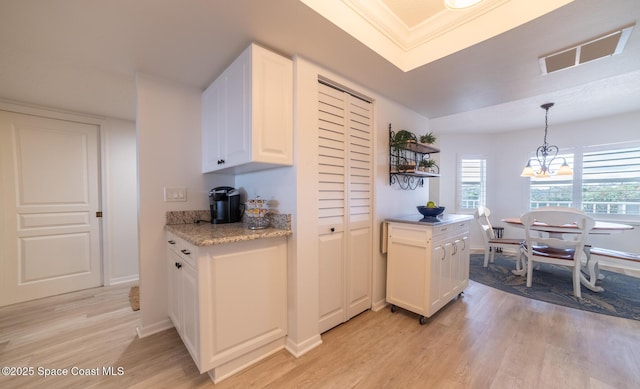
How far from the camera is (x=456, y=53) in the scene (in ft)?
5.55

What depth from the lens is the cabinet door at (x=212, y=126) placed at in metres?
1.90

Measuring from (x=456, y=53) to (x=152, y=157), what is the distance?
2.58m

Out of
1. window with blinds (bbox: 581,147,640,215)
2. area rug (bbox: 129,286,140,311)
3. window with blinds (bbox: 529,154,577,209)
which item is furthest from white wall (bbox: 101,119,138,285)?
window with blinds (bbox: 581,147,640,215)

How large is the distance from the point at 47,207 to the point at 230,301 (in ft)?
9.54

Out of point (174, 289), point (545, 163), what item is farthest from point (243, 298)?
point (545, 163)

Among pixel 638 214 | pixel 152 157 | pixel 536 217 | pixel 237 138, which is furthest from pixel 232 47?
pixel 638 214

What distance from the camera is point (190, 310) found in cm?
151

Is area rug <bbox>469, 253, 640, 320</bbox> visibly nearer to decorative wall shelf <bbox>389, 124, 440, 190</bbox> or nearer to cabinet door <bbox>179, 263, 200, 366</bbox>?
decorative wall shelf <bbox>389, 124, 440, 190</bbox>

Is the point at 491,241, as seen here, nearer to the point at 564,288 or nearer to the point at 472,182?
the point at 564,288

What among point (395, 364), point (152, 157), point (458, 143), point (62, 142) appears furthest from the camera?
point (458, 143)

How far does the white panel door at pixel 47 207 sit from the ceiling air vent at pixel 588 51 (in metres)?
4.78

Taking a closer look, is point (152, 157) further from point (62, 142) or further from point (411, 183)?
point (411, 183)

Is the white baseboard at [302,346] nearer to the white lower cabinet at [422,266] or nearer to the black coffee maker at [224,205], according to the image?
the white lower cabinet at [422,266]

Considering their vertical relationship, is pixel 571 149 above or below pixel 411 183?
above
